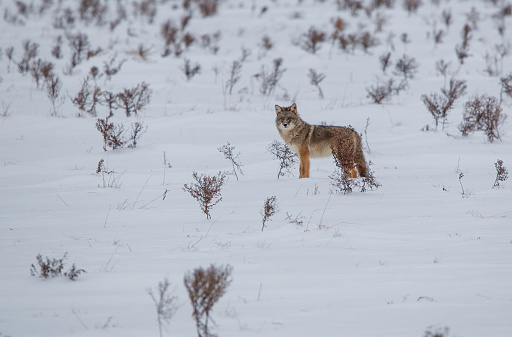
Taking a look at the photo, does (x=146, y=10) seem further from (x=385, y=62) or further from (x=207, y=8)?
(x=385, y=62)

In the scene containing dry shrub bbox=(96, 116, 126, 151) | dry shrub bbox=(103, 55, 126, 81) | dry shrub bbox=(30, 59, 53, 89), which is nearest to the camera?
dry shrub bbox=(96, 116, 126, 151)

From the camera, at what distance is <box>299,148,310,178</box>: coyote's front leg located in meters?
7.58

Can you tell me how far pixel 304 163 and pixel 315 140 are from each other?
13.7 inches

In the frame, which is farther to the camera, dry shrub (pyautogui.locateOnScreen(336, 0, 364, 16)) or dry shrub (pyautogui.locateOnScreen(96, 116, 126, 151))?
dry shrub (pyautogui.locateOnScreen(336, 0, 364, 16))

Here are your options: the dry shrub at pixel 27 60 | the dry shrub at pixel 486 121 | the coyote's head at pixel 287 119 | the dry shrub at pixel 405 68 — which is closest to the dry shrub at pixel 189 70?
the dry shrub at pixel 27 60

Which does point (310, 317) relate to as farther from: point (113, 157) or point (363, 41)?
point (363, 41)

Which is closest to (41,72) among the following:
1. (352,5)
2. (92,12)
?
(92,12)

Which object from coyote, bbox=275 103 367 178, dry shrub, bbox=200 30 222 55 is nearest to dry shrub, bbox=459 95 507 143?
coyote, bbox=275 103 367 178

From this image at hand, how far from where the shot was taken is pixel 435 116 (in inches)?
403

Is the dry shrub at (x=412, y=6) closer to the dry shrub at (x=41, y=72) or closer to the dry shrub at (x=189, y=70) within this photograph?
the dry shrub at (x=189, y=70)

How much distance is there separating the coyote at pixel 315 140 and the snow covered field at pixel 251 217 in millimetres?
456

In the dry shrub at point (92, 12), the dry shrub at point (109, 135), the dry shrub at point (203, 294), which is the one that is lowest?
the dry shrub at point (203, 294)

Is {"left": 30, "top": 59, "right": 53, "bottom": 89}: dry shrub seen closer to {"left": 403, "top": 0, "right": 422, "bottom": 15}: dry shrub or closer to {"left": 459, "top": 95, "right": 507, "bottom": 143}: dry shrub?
{"left": 459, "top": 95, "right": 507, "bottom": 143}: dry shrub

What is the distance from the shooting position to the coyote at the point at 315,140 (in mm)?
7172
